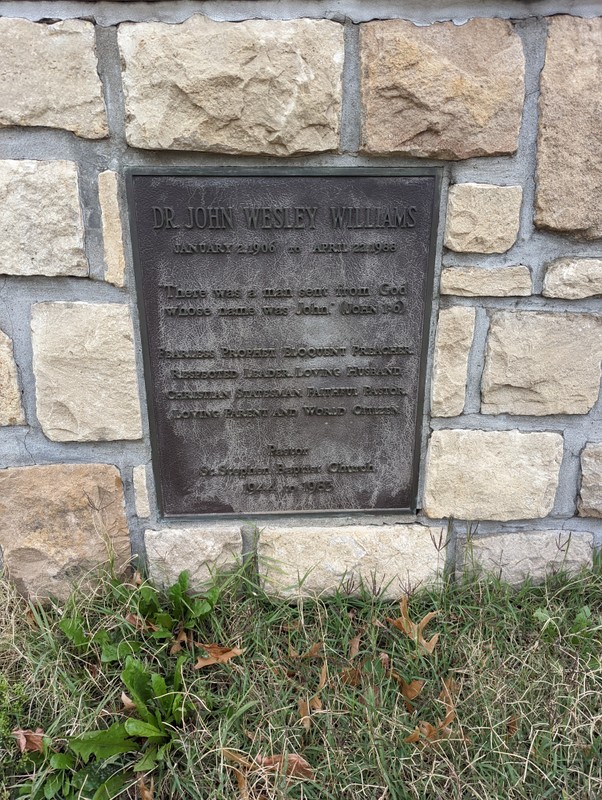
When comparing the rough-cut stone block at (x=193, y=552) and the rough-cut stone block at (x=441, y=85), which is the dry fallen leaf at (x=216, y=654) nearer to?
the rough-cut stone block at (x=193, y=552)

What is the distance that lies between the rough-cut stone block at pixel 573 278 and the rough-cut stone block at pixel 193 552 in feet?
4.65

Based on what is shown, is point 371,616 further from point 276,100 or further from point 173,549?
point 276,100

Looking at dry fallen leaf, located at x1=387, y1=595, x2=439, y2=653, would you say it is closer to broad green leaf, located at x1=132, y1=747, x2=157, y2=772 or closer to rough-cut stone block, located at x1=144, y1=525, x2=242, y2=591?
rough-cut stone block, located at x1=144, y1=525, x2=242, y2=591

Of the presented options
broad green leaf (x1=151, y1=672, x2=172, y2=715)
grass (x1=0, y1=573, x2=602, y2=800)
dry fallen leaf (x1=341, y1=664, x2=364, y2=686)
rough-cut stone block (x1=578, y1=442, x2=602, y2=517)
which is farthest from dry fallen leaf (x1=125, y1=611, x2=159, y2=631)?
rough-cut stone block (x1=578, y1=442, x2=602, y2=517)

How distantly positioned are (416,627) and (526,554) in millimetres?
595

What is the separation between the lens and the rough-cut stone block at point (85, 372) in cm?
188

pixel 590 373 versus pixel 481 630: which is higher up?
pixel 590 373

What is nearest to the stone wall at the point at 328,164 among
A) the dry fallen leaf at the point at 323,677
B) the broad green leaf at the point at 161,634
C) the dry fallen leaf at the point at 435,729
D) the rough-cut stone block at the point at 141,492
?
→ the rough-cut stone block at the point at 141,492

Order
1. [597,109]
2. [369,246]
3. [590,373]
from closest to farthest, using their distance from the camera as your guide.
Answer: [597,109]
[369,246]
[590,373]

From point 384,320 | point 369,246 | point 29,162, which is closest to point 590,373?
point 384,320

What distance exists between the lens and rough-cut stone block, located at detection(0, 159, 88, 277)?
174cm

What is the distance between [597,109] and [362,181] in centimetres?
75

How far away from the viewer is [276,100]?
1.69m

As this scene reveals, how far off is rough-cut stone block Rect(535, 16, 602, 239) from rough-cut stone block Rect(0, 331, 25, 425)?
5.99ft
